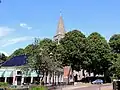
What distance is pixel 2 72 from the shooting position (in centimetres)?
7825

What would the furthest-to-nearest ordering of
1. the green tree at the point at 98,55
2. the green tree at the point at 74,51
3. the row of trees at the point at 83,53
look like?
the green tree at the point at 98,55 → the row of trees at the point at 83,53 → the green tree at the point at 74,51

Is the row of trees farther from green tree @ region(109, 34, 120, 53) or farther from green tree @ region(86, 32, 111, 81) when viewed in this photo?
green tree @ region(109, 34, 120, 53)

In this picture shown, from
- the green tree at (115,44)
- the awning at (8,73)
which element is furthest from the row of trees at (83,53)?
the green tree at (115,44)

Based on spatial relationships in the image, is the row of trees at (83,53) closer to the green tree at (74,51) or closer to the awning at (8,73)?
the green tree at (74,51)

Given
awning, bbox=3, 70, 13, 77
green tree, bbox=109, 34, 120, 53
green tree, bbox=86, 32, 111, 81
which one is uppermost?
green tree, bbox=109, 34, 120, 53

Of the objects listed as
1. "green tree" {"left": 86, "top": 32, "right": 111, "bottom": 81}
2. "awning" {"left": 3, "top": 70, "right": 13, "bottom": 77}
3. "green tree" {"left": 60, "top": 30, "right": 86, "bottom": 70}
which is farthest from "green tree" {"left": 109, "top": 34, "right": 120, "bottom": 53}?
"awning" {"left": 3, "top": 70, "right": 13, "bottom": 77}

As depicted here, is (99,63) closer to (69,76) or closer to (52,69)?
(69,76)

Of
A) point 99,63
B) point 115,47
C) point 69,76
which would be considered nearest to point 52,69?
point 99,63

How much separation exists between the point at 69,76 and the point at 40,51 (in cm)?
3643

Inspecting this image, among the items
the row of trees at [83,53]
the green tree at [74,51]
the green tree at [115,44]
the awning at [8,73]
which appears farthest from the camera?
the green tree at [115,44]

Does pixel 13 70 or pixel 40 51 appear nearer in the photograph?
pixel 40 51

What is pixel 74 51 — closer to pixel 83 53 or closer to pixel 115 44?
pixel 83 53

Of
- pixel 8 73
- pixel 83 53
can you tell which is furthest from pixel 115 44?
pixel 8 73

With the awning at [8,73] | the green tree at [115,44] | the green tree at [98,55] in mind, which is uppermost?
the green tree at [115,44]
